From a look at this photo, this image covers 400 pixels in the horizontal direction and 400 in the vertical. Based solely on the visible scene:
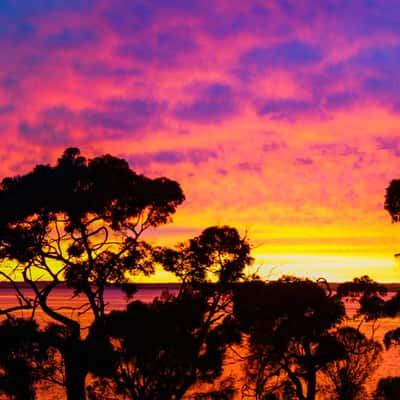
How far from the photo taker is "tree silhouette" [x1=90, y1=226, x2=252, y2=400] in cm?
3391

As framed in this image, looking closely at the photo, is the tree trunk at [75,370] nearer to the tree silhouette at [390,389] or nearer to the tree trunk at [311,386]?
the tree silhouette at [390,389]

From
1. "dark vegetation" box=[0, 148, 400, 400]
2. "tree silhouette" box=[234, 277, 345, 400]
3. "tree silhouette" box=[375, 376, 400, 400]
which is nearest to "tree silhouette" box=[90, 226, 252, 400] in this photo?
"dark vegetation" box=[0, 148, 400, 400]

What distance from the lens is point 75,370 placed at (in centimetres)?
3016

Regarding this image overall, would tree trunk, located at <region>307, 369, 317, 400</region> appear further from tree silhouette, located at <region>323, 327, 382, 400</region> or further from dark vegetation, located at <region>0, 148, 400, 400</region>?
tree silhouette, located at <region>323, 327, 382, 400</region>

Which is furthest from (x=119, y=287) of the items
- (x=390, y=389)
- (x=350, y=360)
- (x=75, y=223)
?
(x=350, y=360)

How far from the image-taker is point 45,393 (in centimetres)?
8094

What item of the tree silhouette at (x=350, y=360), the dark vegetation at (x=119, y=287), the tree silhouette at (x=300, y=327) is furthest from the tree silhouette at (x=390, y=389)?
the tree silhouette at (x=350, y=360)

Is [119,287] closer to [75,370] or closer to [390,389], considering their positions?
[75,370]

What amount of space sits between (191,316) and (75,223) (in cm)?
802

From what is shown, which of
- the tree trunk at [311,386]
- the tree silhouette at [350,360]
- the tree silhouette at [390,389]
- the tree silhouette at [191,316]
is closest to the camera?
the tree silhouette at [390,389]

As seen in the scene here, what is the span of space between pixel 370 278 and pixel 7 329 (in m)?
21.7

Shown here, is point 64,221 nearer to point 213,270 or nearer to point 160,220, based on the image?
point 160,220

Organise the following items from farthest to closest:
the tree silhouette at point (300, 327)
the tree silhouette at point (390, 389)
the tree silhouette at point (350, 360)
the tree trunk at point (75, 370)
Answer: the tree silhouette at point (350, 360)
the tree silhouette at point (300, 327)
the tree silhouette at point (390, 389)
the tree trunk at point (75, 370)

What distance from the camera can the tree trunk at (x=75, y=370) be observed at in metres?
29.6
